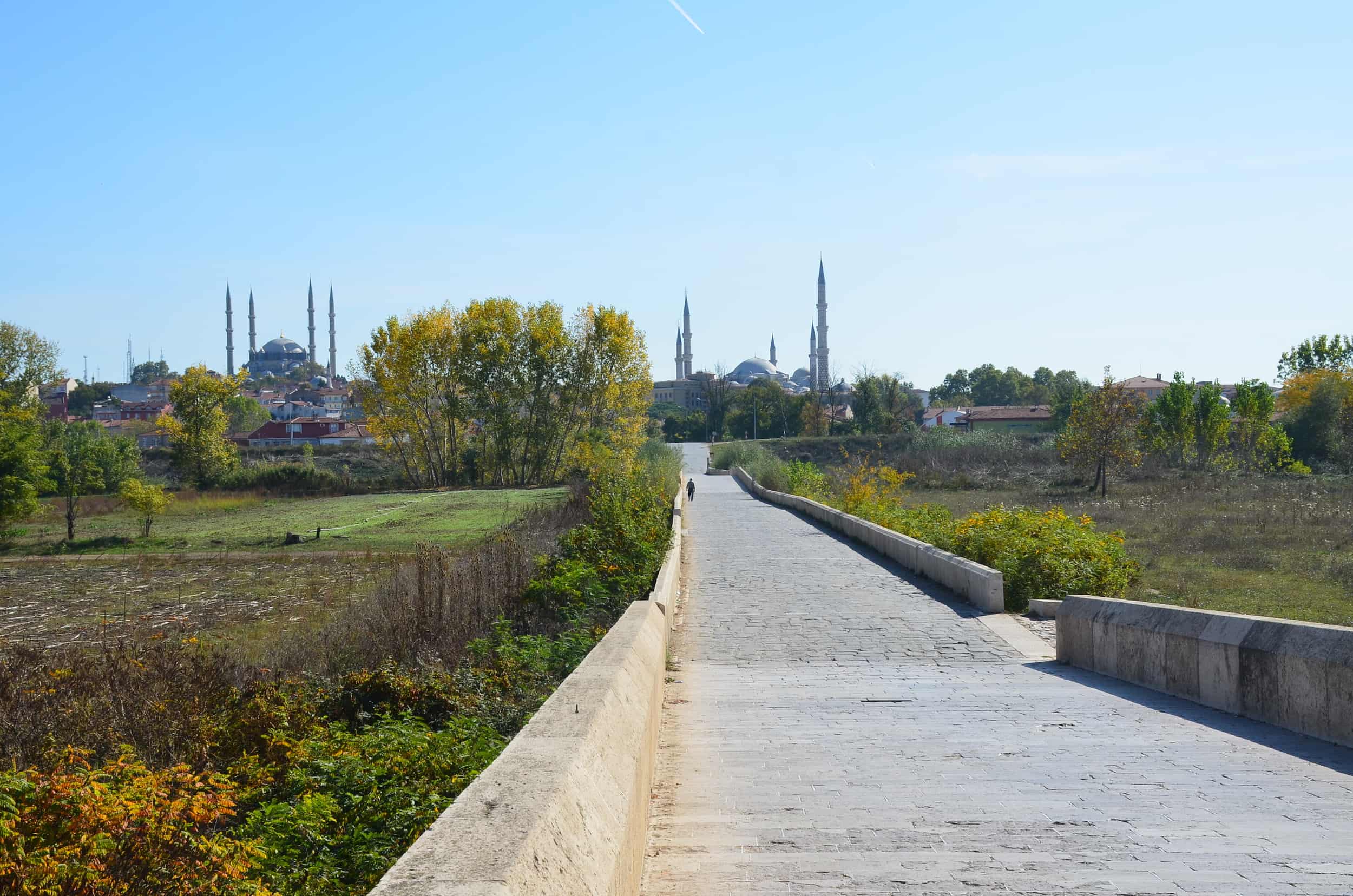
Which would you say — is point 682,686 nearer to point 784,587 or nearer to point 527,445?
point 784,587

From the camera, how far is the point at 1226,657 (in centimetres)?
768

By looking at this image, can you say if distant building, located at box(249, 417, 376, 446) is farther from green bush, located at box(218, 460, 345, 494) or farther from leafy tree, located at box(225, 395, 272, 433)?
green bush, located at box(218, 460, 345, 494)

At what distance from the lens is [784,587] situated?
16141 millimetres

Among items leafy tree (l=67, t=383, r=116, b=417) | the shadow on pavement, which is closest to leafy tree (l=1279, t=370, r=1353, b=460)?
the shadow on pavement

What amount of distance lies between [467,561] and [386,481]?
48978 mm

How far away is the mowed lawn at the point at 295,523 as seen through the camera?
117 feet

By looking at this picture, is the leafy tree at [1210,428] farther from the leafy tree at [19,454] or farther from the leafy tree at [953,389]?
the leafy tree at [953,389]

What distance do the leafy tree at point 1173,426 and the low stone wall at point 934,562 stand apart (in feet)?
152

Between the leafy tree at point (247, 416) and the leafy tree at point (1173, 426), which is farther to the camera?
the leafy tree at point (247, 416)

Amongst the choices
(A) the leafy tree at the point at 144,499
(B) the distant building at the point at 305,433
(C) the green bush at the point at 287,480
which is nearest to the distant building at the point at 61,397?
(B) the distant building at the point at 305,433

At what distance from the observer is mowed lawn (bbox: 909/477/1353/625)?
1638cm

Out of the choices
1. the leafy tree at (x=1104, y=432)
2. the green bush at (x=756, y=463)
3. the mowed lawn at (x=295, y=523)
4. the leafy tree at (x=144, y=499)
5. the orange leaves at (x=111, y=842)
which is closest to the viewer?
the orange leaves at (x=111, y=842)

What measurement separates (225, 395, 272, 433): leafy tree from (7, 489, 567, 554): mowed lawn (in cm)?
8066

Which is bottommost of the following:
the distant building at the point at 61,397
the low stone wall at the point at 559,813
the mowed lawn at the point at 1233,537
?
the mowed lawn at the point at 1233,537
